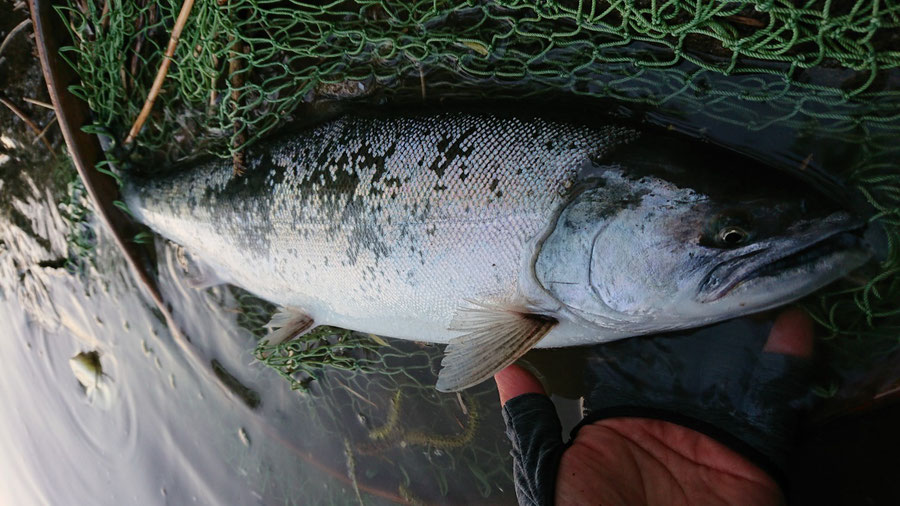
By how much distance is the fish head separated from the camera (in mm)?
1562

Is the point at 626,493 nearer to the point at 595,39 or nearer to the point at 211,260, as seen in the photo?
the point at 595,39

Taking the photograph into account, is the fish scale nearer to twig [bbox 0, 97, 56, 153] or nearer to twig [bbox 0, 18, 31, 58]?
twig [bbox 0, 97, 56, 153]

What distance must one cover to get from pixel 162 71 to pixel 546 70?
5.96 ft

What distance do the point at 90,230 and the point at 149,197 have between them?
47.1 inches

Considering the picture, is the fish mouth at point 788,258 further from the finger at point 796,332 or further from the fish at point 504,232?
the finger at point 796,332

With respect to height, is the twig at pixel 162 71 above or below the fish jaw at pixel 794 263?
above

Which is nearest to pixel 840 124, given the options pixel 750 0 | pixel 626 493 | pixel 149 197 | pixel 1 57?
pixel 750 0

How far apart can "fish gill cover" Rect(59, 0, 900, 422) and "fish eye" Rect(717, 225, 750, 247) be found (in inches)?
19.2

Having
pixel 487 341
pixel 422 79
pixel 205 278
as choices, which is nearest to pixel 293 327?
pixel 205 278

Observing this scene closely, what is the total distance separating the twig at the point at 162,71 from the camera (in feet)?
7.45

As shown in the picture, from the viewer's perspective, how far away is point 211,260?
2.54 meters

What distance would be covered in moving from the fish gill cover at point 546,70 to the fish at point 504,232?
9.2 inches

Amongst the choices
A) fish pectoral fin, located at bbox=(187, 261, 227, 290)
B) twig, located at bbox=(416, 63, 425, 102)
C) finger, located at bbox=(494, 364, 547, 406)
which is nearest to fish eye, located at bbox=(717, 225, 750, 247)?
finger, located at bbox=(494, 364, 547, 406)

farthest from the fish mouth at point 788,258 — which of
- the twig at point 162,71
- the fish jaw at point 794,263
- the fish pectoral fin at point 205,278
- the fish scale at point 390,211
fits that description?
the twig at point 162,71
